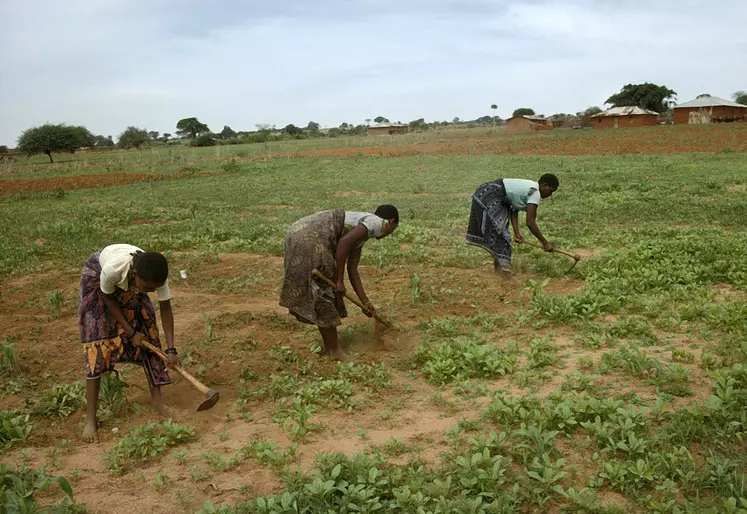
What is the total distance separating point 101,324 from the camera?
12.0 ft

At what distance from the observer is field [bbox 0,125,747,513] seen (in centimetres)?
293

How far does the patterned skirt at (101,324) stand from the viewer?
3.63 metres

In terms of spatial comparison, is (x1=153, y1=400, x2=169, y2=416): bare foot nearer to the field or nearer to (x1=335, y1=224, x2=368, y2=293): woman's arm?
the field

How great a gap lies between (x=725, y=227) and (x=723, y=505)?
7.21 meters

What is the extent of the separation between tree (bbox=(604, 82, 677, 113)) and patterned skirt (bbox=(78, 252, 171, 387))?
179 feet

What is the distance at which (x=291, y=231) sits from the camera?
4.53 meters

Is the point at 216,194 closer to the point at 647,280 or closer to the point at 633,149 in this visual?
the point at 647,280

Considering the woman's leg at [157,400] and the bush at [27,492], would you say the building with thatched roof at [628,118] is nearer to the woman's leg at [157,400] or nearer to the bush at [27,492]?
the woman's leg at [157,400]

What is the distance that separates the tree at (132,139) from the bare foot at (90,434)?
5556 cm

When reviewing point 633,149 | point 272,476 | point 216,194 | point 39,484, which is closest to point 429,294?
point 272,476

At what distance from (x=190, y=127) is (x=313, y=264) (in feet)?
233

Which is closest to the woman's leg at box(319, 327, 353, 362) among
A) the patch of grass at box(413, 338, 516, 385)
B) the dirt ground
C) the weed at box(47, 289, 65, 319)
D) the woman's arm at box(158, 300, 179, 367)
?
the dirt ground

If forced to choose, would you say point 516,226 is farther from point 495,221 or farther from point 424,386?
point 424,386

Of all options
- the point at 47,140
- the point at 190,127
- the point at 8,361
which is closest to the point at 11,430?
the point at 8,361
